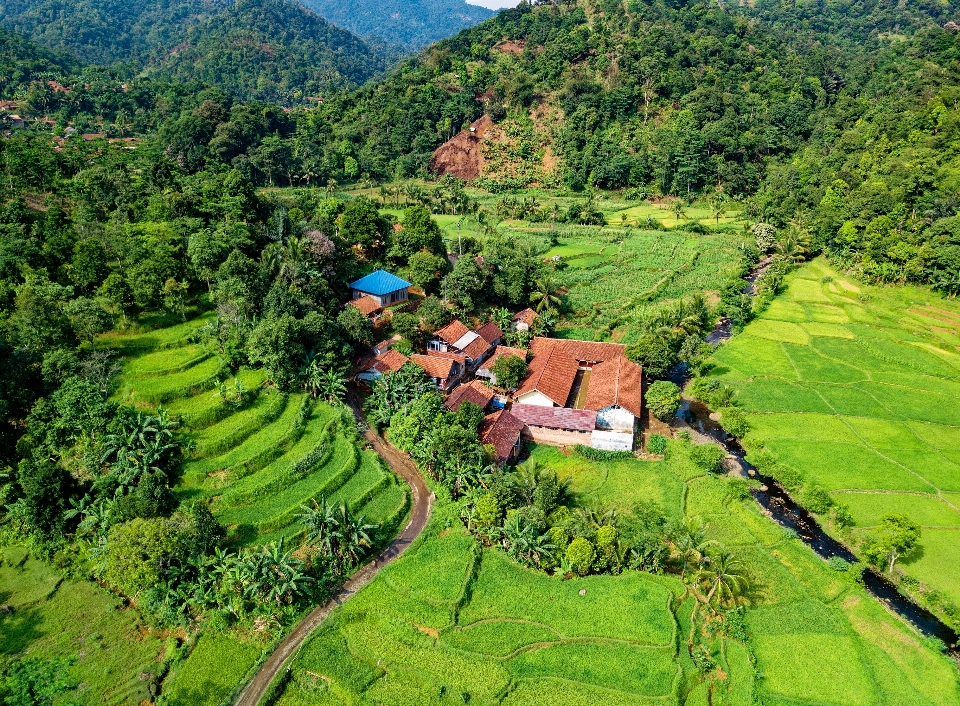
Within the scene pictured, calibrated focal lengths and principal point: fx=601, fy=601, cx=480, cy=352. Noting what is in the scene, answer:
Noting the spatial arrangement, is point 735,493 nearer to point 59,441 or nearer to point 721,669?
point 721,669

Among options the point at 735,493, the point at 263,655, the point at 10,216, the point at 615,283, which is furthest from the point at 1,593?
the point at 615,283

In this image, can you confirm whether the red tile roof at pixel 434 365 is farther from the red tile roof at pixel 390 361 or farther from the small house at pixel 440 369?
the red tile roof at pixel 390 361

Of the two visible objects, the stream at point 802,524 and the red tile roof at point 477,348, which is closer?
the stream at point 802,524

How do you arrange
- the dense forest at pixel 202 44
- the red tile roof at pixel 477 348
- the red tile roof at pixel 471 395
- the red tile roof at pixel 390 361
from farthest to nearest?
the dense forest at pixel 202 44 < the red tile roof at pixel 477 348 < the red tile roof at pixel 390 361 < the red tile roof at pixel 471 395

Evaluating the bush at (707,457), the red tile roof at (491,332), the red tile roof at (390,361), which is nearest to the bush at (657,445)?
the bush at (707,457)

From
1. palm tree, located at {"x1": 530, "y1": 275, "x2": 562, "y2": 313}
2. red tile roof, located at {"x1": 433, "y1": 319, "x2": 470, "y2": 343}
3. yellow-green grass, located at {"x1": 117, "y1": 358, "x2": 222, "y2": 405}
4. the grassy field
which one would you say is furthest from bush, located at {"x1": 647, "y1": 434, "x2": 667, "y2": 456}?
yellow-green grass, located at {"x1": 117, "y1": 358, "x2": 222, "y2": 405}

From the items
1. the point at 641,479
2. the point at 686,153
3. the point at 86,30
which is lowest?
the point at 641,479

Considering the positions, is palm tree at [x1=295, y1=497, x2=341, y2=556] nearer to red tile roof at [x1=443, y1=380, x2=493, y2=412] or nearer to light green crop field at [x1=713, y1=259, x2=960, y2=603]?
red tile roof at [x1=443, y1=380, x2=493, y2=412]

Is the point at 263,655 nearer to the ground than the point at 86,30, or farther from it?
nearer to the ground
